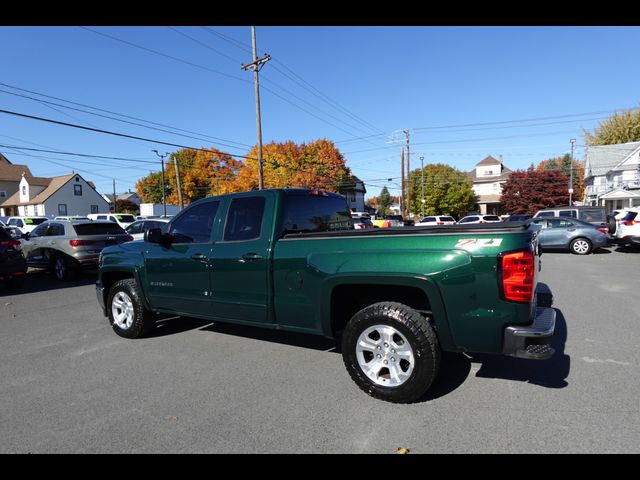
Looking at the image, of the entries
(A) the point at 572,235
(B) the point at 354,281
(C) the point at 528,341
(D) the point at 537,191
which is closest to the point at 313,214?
(B) the point at 354,281

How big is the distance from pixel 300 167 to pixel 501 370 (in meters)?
53.1

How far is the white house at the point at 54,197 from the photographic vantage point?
48.6 metres

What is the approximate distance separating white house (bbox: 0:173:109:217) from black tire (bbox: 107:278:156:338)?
53.5 m

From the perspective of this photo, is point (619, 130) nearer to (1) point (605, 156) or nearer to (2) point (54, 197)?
(1) point (605, 156)

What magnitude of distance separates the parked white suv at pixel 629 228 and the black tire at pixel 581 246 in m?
0.96

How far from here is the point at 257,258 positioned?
3.88 m

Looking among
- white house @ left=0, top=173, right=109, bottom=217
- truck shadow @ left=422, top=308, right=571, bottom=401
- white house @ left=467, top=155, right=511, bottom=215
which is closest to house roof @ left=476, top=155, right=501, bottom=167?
white house @ left=467, top=155, right=511, bottom=215

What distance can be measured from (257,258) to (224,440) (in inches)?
68.1

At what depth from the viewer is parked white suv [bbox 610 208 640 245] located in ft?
43.0

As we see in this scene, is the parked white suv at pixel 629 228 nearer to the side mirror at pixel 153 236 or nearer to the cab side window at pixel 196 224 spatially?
the cab side window at pixel 196 224

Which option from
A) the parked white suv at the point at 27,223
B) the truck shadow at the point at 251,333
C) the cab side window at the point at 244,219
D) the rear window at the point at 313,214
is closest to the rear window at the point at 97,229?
the truck shadow at the point at 251,333

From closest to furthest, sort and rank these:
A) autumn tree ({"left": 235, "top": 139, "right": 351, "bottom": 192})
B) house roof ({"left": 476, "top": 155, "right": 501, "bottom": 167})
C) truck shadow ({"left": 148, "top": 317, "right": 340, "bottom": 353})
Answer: truck shadow ({"left": 148, "top": 317, "right": 340, "bottom": 353}) → autumn tree ({"left": 235, "top": 139, "right": 351, "bottom": 192}) → house roof ({"left": 476, "top": 155, "right": 501, "bottom": 167})

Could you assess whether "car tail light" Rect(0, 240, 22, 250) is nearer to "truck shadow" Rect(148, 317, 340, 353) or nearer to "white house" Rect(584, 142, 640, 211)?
"truck shadow" Rect(148, 317, 340, 353)
